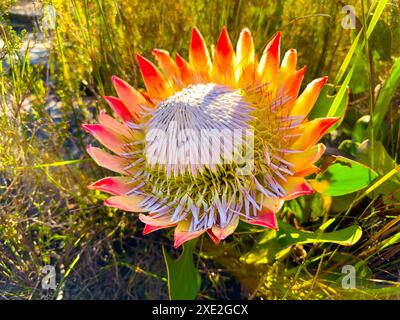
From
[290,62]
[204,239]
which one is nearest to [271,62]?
[290,62]

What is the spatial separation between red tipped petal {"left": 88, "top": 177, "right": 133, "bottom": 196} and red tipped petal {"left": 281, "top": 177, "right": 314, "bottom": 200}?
38 centimetres

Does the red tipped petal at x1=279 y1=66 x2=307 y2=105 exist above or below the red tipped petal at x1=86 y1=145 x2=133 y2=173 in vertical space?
above

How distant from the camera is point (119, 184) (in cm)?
105

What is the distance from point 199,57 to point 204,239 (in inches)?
20.7

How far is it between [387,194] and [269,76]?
406 millimetres

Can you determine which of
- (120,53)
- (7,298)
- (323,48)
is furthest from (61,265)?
(323,48)

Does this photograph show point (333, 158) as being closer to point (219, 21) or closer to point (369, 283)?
point (369, 283)

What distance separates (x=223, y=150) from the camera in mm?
991

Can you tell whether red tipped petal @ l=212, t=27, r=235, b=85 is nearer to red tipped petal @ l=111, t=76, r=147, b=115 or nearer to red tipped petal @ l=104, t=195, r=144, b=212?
red tipped petal @ l=111, t=76, r=147, b=115

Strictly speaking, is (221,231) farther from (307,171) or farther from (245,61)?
(245,61)

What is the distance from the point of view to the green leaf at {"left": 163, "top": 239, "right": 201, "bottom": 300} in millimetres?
1016

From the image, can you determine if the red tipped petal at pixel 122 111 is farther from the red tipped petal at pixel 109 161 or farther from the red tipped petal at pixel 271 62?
the red tipped petal at pixel 271 62

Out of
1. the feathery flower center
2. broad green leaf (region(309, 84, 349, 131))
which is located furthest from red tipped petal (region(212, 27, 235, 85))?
broad green leaf (region(309, 84, 349, 131))

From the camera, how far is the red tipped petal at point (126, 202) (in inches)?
36.8
